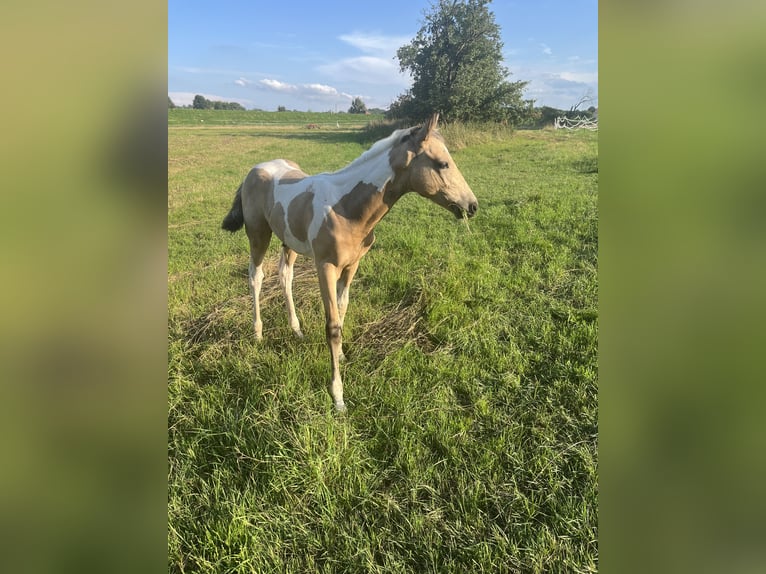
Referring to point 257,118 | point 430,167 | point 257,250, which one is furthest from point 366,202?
point 257,118

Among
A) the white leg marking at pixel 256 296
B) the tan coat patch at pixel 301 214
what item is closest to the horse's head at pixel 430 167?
the tan coat patch at pixel 301 214

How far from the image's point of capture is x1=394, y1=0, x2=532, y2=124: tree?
61.9ft

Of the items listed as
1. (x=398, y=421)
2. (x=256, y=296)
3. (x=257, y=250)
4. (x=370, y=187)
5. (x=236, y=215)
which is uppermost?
(x=370, y=187)

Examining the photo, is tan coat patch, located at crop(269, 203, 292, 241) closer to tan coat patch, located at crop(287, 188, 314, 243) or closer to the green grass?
tan coat patch, located at crop(287, 188, 314, 243)

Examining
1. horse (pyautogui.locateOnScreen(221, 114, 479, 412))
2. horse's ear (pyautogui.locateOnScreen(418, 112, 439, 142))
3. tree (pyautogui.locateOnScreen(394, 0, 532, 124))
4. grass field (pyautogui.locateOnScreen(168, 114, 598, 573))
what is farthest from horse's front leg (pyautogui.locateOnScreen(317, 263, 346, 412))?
tree (pyautogui.locateOnScreen(394, 0, 532, 124))

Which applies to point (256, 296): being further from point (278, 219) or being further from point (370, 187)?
point (370, 187)

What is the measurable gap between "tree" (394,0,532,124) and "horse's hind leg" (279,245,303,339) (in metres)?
17.0

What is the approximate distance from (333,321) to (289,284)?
112cm

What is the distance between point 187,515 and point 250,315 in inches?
87.8

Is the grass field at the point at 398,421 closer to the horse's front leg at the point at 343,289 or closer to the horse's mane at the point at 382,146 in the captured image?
the horse's front leg at the point at 343,289

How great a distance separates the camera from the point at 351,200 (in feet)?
8.92

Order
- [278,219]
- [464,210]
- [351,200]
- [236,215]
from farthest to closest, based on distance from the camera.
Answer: [236,215], [278,219], [351,200], [464,210]

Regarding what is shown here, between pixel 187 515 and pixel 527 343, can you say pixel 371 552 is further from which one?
pixel 527 343

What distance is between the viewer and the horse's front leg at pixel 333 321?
Answer: 9.14ft
